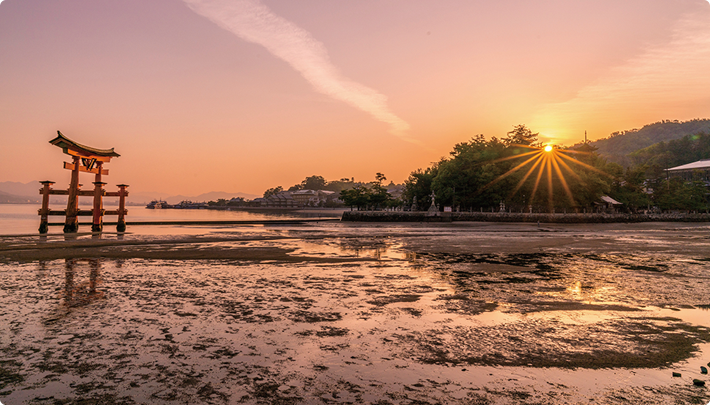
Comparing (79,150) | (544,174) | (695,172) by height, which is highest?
(695,172)

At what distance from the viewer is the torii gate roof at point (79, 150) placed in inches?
861

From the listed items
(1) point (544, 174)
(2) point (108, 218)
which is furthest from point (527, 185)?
(2) point (108, 218)

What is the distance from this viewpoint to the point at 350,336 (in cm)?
532

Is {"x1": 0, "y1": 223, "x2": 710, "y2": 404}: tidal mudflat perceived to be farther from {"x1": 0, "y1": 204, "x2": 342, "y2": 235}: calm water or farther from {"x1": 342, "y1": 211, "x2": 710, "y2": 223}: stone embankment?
{"x1": 342, "y1": 211, "x2": 710, "y2": 223}: stone embankment

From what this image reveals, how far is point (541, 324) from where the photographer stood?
6.04 meters

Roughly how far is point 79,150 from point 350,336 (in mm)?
26149

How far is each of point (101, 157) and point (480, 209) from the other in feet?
173

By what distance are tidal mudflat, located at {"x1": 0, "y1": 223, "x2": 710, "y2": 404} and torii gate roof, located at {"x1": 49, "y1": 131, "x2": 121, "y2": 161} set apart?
14460 mm

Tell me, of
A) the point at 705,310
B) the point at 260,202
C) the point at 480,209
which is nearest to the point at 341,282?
the point at 705,310

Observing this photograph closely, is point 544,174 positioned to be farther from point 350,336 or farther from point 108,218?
point 108,218

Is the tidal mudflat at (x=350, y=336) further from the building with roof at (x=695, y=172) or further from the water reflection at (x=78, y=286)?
the building with roof at (x=695, y=172)

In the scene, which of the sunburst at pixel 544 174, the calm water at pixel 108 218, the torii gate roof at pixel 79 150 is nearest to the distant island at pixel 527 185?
the sunburst at pixel 544 174

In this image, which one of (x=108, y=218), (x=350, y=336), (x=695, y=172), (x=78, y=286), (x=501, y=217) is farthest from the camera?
(x=695, y=172)

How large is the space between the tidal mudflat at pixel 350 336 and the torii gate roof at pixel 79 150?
47.4 ft
